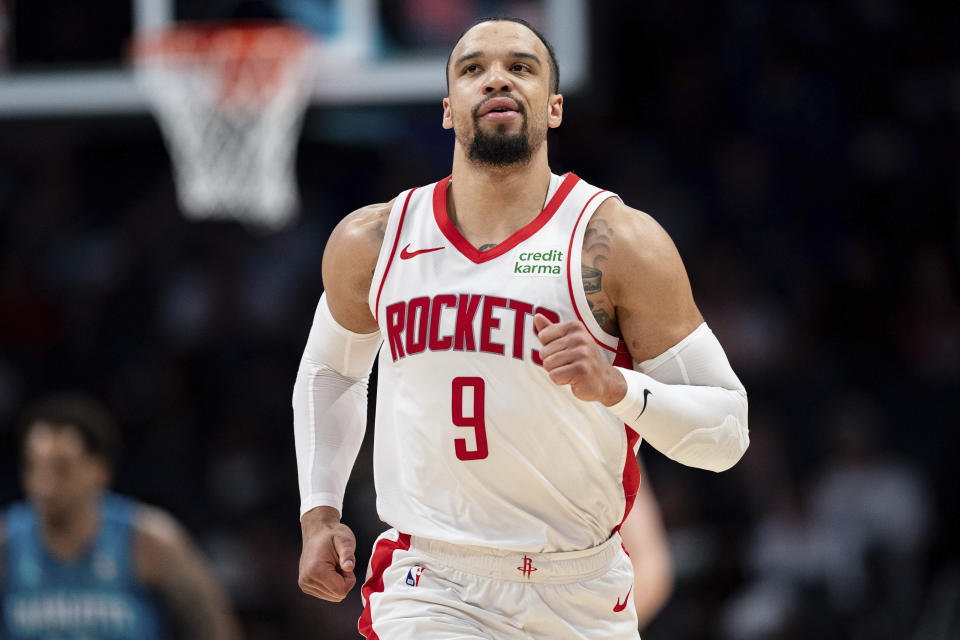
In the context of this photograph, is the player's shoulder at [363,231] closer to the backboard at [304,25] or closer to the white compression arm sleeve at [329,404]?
the white compression arm sleeve at [329,404]

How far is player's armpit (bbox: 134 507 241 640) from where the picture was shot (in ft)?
20.3

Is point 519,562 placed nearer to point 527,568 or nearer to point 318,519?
point 527,568

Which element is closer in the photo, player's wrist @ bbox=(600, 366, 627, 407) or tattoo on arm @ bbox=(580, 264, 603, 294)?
player's wrist @ bbox=(600, 366, 627, 407)

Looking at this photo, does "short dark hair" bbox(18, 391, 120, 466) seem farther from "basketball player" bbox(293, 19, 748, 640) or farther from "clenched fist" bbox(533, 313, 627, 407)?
"clenched fist" bbox(533, 313, 627, 407)

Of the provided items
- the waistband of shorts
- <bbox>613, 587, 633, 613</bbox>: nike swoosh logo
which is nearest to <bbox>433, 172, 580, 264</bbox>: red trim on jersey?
the waistband of shorts

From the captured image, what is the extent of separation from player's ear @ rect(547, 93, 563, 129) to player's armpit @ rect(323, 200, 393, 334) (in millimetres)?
525

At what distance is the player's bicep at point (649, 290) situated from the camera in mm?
3508

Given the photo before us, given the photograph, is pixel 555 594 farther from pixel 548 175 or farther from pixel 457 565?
pixel 548 175

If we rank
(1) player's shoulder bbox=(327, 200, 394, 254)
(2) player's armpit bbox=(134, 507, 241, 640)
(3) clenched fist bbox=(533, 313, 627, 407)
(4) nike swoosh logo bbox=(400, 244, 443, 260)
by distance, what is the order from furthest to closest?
1. (2) player's armpit bbox=(134, 507, 241, 640)
2. (1) player's shoulder bbox=(327, 200, 394, 254)
3. (4) nike swoosh logo bbox=(400, 244, 443, 260)
4. (3) clenched fist bbox=(533, 313, 627, 407)

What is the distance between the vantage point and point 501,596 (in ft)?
11.7

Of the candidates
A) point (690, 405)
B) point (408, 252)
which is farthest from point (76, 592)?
point (690, 405)

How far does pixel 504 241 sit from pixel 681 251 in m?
7.63

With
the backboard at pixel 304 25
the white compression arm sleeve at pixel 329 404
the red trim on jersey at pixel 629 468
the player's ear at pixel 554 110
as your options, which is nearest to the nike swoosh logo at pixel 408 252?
the white compression arm sleeve at pixel 329 404

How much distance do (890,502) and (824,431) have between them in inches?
34.9
